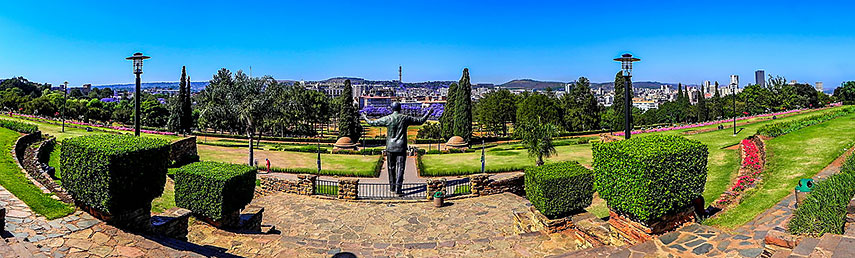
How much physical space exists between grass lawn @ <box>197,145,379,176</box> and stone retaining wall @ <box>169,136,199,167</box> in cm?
166

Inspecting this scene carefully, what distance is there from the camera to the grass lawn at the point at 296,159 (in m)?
24.7

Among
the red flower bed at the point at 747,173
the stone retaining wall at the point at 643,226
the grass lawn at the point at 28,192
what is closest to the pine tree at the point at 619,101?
the red flower bed at the point at 747,173

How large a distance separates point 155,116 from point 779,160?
6592cm

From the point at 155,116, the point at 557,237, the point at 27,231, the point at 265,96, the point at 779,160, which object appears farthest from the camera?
the point at 155,116

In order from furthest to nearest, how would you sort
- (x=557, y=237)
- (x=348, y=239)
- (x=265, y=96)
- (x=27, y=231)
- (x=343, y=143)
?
(x=343, y=143), (x=265, y=96), (x=348, y=239), (x=557, y=237), (x=27, y=231)

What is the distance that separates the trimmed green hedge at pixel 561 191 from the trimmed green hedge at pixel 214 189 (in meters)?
6.59

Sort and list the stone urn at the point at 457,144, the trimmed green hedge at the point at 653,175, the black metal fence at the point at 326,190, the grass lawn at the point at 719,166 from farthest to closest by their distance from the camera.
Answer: the stone urn at the point at 457,144
the black metal fence at the point at 326,190
the grass lawn at the point at 719,166
the trimmed green hedge at the point at 653,175

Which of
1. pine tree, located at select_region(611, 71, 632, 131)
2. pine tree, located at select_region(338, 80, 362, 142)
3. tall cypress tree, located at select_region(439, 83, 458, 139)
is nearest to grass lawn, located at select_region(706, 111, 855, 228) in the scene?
tall cypress tree, located at select_region(439, 83, 458, 139)

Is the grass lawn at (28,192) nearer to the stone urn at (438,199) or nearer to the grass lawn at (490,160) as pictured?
the stone urn at (438,199)

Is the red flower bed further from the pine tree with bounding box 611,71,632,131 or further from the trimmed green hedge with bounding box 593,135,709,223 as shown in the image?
the pine tree with bounding box 611,71,632,131

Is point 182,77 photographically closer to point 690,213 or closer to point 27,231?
point 27,231

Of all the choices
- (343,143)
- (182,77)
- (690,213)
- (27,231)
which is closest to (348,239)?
(27,231)

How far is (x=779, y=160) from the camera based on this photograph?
13.8 m

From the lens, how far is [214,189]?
9.12 meters
